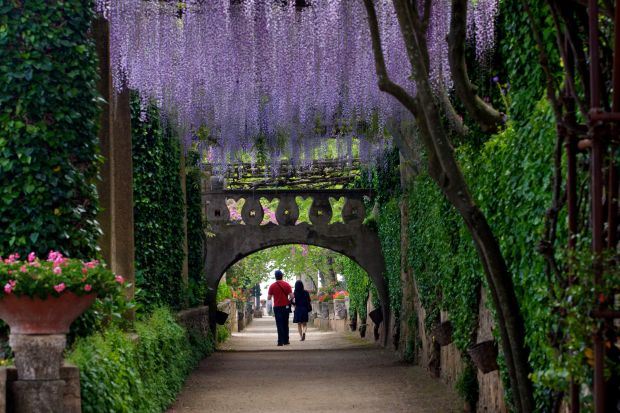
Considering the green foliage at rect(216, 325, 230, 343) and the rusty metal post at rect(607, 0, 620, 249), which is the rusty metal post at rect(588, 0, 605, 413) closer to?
the rusty metal post at rect(607, 0, 620, 249)

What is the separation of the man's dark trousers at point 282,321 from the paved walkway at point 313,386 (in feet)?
9.68

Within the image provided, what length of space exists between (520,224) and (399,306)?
8948 mm

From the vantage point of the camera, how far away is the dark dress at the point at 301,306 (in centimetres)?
1972

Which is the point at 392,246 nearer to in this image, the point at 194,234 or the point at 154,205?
the point at 194,234

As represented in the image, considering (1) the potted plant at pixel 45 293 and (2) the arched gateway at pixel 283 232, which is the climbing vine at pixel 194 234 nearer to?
(2) the arched gateway at pixel 283 232

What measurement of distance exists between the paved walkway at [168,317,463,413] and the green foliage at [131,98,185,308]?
111 centimetres

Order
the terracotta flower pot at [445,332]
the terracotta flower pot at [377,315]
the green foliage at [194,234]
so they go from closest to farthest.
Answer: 1. the terracotta flower pot at [445,332]
2. the green foliage at [194,234]
3. the terracotta flower pot at [377,315]

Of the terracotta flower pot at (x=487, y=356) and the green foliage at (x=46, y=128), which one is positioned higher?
the green foliage at (x=46, y=128)

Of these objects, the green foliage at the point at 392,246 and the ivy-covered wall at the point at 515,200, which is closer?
the ivy-covered wall at the point at 515,200

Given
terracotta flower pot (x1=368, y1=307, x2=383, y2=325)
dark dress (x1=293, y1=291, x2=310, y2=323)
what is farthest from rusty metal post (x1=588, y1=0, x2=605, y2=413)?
dark dress (x1=293, y1=291, x2=310, y2=323)

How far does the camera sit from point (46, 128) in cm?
627

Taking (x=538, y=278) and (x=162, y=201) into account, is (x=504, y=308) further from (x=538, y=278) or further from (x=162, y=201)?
(x=162, y=201)

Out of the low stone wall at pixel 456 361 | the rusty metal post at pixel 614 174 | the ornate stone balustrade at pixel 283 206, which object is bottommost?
the low stone wall at pixel 456 361

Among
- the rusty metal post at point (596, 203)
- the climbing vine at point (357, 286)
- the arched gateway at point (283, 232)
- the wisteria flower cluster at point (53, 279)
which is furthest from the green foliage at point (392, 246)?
the rusty metal post at point (596, 203)
